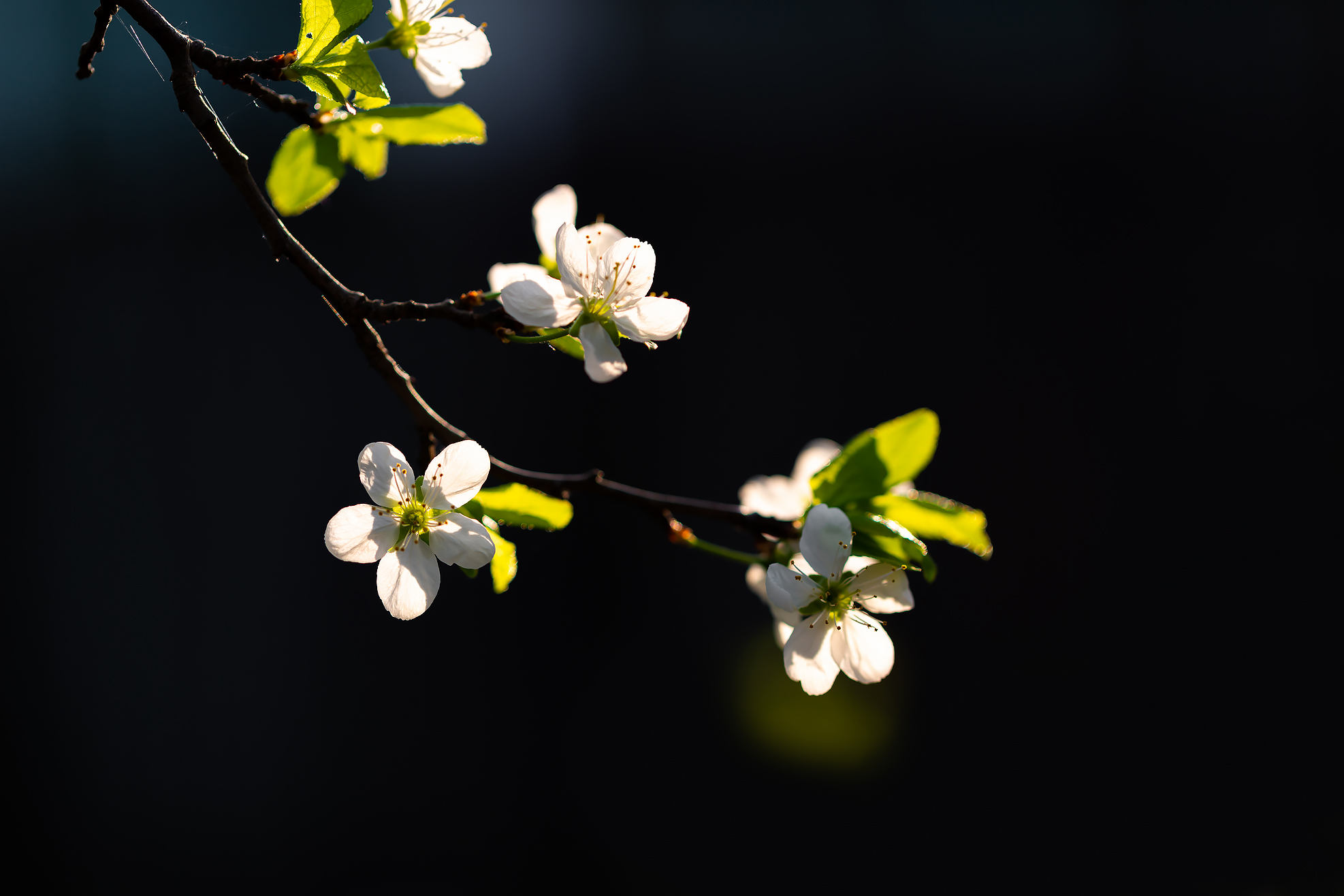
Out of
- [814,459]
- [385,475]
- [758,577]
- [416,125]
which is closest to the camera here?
[416,125]

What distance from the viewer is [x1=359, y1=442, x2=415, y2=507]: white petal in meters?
0.63

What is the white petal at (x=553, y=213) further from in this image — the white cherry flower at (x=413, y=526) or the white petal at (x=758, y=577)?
the white petal at (x=758, y=577)

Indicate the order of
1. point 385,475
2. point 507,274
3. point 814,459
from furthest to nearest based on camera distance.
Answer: point 814,459 → point 507,274 → point 385,475

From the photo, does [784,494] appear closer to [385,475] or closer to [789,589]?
[789,589]

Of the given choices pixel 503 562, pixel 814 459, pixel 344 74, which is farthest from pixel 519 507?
pixel 814 459

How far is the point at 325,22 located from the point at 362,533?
0.41 metres

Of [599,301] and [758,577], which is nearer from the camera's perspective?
[599,301]

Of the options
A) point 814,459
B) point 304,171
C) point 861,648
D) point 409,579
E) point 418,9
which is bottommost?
point 409,579

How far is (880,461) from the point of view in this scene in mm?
713

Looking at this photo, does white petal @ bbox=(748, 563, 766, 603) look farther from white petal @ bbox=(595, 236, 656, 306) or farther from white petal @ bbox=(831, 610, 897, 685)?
white petal @ bbox=(595, 236, 656, 306)

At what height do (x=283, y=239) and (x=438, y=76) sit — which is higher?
(x=438, y=76)

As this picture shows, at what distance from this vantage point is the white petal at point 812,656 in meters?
0.71

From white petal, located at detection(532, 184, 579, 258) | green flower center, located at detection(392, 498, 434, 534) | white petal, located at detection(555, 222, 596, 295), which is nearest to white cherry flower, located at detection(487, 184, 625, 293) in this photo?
white petal, located at detection(532, 184, 579, 258)

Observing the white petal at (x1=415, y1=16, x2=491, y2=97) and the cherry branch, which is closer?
the cherry branch
